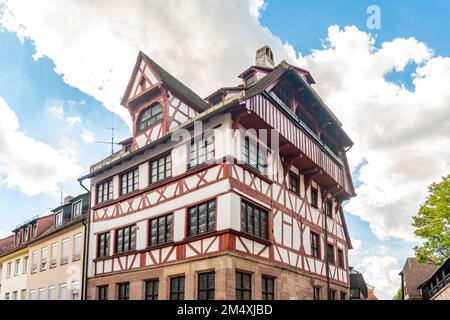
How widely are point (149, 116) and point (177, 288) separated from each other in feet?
27.6

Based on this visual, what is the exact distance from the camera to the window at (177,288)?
19656 millimetres

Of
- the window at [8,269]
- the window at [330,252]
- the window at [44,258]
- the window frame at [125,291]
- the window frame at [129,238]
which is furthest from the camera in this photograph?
the window at [8,269]

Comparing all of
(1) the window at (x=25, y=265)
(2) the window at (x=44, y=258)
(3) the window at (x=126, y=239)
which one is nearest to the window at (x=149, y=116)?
(3) the window at (x=126, y=239)

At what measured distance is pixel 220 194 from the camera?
18828 mm

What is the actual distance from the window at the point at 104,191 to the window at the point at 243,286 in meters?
9.55

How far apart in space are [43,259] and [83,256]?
6722mm

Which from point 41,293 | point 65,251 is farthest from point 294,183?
point 41,293

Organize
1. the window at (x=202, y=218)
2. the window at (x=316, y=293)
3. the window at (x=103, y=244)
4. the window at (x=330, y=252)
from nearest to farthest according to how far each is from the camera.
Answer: the window at (x=202, y=218), the window at (x=316, y=293), the window at (x=103, y=244), the window at (x=330, y=252)

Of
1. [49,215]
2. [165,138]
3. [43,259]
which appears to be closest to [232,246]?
[165,138]

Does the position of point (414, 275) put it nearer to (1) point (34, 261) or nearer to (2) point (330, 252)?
(2) point (330, 252)

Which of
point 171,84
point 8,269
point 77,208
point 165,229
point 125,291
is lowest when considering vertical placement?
point 125,291

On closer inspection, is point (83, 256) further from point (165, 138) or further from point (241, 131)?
point (241, 131)

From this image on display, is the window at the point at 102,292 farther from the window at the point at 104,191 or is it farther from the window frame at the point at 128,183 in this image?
the window frame at the point at 128,183

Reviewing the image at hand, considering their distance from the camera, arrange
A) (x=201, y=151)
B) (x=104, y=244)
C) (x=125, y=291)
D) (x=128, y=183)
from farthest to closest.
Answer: (x=104, y=244)
(x=128, y=183)
(x=125, y=291)
(x=201, y=151)
